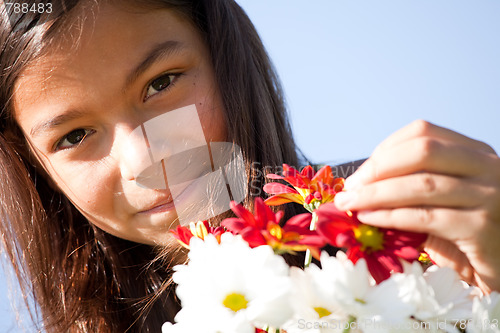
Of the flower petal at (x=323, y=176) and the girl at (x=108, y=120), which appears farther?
the girl at (x=108, y=120)

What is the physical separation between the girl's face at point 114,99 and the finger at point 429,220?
1.70ft

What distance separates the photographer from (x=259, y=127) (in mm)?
909

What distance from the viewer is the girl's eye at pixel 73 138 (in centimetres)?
82

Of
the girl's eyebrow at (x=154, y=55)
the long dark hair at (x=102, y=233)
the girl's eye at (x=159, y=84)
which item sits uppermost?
the girl's eyebrow at (x=154, y=55)

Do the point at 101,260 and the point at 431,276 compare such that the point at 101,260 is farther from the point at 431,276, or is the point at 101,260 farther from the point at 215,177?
the point at 431,276

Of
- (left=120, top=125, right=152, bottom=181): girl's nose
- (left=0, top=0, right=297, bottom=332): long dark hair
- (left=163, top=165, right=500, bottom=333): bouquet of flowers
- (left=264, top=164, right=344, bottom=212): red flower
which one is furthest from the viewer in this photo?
(left=0, top=0, right=297, bottom=332): long dark hair

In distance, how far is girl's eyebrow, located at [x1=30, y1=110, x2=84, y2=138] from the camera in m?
0.77

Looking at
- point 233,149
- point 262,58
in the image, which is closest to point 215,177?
point 233,149

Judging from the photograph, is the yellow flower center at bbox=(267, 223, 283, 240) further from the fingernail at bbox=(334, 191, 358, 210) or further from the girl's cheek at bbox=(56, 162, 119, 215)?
the girl's cheek at bbox=(56, 162, 119, 215)

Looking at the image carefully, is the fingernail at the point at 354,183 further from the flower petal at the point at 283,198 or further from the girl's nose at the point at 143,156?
the girl's nose at the point at 143,156

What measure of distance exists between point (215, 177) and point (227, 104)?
13 cm

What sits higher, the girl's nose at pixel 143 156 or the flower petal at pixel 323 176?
the flower petal at pixel 323 176

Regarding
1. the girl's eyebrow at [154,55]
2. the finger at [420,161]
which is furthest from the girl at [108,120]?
the finger at [420,161]

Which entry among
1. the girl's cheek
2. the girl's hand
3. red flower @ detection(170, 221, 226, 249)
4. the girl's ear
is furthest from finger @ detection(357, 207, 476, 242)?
the girl's ear
